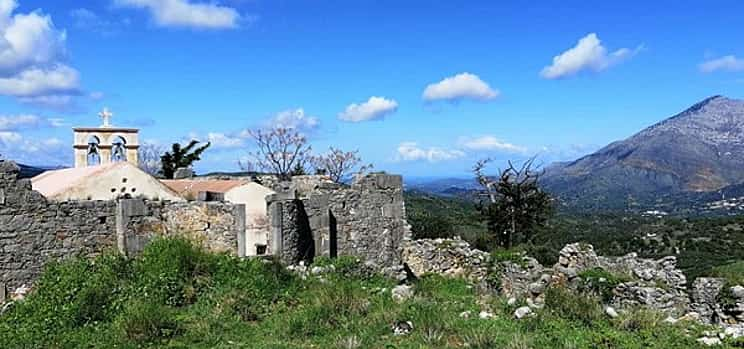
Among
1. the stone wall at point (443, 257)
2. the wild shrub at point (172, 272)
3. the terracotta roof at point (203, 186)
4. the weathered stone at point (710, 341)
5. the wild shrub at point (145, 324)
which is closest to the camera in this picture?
the weathered stone at point (710, 341)

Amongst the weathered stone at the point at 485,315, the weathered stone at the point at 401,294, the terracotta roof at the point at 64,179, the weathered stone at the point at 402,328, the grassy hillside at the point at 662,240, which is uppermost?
the terracotta roof at the point at 64,179

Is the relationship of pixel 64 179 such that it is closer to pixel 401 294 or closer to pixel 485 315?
pixel 401 294

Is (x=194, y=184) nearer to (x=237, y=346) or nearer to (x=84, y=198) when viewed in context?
(x=84, y=198)

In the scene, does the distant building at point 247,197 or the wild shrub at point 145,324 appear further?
the distant building at point 247,197

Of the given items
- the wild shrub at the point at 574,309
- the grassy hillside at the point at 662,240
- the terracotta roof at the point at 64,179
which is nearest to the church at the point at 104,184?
the terracotta roof at the point at 64,179

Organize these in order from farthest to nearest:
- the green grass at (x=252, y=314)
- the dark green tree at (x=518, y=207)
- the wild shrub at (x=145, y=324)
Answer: the dark green tree at (x=518, y=207)
the wild shrub at (x=145, y=324)
the green grass at (x=252, y=314)

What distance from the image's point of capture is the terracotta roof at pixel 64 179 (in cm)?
1536

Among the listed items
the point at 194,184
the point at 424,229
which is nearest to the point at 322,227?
the point at 194,184

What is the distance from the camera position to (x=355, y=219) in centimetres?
1783

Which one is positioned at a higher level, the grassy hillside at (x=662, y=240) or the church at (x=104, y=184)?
the church at (x=104, y=184)

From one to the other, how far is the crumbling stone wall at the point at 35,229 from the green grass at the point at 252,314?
20.2 inches

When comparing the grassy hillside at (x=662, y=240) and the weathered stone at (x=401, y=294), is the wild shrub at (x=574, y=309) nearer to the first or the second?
the weathered stone at (x=401, y=294)

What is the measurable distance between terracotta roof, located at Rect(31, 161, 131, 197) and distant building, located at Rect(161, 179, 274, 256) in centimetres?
207

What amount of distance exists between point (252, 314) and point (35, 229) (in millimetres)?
5890
